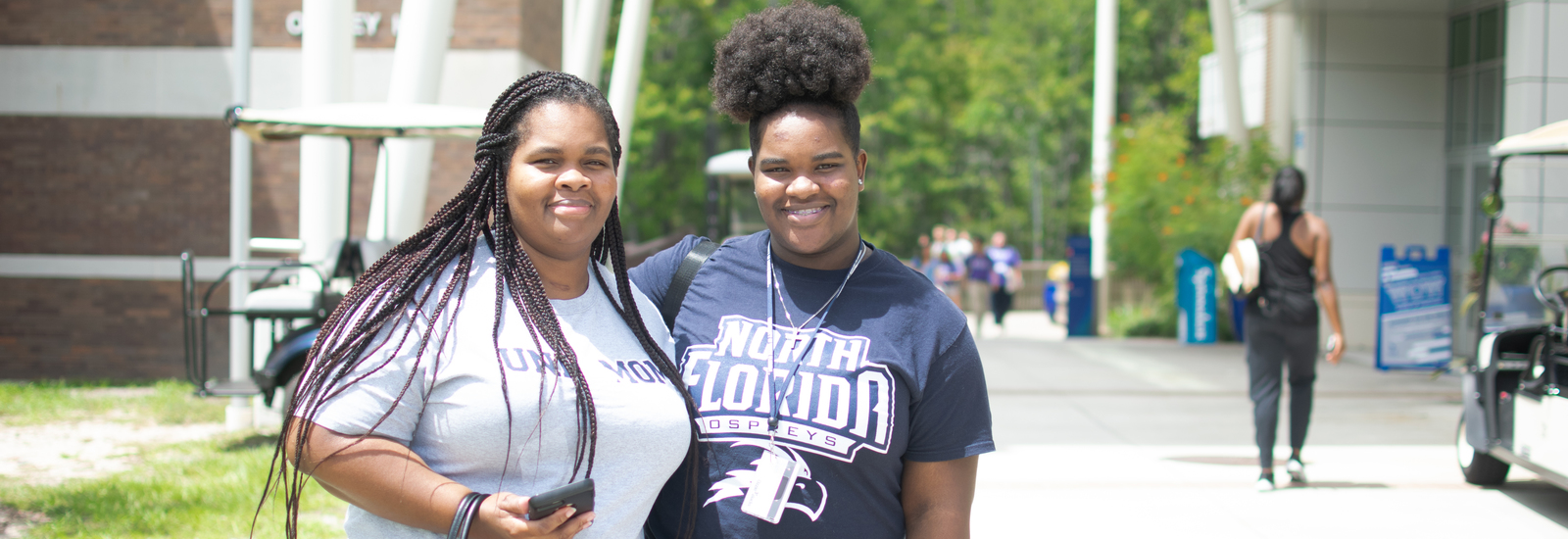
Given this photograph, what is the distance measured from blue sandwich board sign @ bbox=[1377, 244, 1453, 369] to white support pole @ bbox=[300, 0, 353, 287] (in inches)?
406

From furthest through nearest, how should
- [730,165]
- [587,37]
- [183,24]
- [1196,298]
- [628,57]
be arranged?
[730,165], [1196,298], [628,57], [183,24], [587,37]

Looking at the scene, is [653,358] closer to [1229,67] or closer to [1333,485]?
[1333,485]

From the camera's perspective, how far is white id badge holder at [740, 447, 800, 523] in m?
2.14

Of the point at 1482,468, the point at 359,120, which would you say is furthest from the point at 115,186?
the point at 1482,468

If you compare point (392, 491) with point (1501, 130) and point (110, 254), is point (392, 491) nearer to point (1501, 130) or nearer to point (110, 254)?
point (110, 254)

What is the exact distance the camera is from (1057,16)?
39.5m

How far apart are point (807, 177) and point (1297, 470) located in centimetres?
541

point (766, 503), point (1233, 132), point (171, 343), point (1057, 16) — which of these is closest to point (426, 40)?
point (171, 343)

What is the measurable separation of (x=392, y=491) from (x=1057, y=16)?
40.3 m

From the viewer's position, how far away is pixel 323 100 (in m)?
8.16

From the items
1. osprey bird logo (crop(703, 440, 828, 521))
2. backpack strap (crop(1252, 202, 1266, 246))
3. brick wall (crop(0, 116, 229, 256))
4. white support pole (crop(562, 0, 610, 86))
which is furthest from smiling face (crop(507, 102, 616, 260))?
brick wall (crop(0, 116, 229, 256))

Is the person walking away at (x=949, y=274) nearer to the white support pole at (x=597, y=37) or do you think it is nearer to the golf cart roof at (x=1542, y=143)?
the white support pole at (x=597, y=37)

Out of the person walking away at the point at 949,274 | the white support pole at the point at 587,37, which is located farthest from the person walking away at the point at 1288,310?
the person walking away at the point at 949,274

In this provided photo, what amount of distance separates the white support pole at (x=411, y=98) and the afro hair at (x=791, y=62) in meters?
6.09
